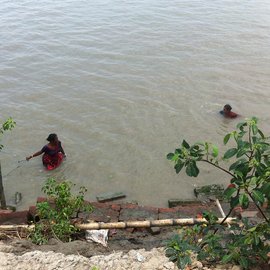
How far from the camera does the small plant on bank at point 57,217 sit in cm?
443

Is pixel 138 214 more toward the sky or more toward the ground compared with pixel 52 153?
more toward the sky

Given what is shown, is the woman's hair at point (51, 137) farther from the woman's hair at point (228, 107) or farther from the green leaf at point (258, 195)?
the green leaf at point (258, 195)

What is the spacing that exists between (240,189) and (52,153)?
Result: 4.75 m

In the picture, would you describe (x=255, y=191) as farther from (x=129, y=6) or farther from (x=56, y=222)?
(x=129, y=6)

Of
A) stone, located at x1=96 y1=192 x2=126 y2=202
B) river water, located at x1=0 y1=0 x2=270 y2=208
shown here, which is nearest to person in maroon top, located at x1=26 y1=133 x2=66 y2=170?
river water, located at x1=0 y1=0 x2=270 y2=208

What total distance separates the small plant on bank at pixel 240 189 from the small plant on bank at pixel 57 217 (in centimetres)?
141

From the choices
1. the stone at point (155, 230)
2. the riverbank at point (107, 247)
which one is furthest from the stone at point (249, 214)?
the stone at point (155, 230)

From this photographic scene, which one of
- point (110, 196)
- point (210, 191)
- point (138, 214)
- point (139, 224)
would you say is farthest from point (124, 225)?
point (210, 191)

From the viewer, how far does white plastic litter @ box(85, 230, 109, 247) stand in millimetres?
4516

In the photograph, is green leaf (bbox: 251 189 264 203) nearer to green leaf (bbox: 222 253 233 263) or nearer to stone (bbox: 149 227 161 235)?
green leaf (bbox: 222 253 233 263)

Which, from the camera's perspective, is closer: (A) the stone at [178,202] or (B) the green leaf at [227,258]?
(B) the green leaf at [227,258]

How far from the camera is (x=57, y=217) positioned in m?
4.53

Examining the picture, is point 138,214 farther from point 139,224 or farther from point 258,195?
point 258,195

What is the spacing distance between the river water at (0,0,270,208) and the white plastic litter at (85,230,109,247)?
1.95m
